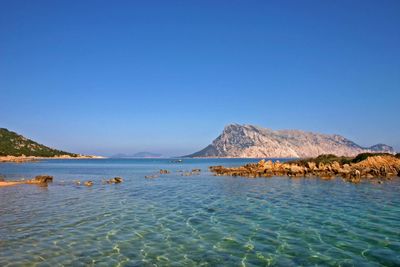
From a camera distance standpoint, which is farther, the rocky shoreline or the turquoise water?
the rocky shoreline

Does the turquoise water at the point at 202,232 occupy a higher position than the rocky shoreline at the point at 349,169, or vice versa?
the rocky shoreline at the point at 349,169

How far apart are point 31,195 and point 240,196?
83.0 feet

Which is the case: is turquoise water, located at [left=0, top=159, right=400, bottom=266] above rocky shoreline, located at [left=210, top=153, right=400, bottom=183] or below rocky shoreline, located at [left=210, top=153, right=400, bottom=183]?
below

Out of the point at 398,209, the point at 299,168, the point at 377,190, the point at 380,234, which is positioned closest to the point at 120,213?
the point at 380,234

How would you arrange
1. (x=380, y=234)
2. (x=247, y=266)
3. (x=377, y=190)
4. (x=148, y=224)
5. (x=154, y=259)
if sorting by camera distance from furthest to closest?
1. (x=377, y=190)
2. (x=148, y=224)
3. (x=380, y=234)
4. (x=154, y=259)
5. (x=247, y=266)

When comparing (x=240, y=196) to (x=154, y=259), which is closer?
(x=154, y=259)

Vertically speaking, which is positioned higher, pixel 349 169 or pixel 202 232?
pixel 349 169

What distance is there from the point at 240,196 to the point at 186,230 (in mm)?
19062

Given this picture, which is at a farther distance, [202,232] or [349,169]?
[349,169]

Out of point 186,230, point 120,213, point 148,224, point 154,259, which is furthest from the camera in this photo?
point 120,213

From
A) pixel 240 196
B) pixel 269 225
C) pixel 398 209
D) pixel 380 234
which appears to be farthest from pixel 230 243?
pixel 240 196

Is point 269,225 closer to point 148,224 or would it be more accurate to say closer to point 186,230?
point 186,230

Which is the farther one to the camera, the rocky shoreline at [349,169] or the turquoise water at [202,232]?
the rocky shoreline at [349,169]

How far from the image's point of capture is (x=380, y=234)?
21.5m
